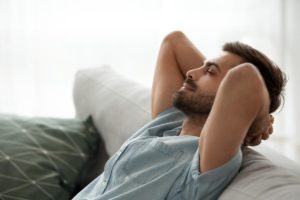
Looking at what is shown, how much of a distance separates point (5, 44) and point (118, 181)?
1564mm

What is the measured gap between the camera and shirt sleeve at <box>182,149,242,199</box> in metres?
1.36

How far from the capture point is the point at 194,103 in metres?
1.60

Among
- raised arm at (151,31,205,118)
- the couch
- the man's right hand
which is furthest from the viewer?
the couch

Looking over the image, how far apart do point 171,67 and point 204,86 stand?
360 mm

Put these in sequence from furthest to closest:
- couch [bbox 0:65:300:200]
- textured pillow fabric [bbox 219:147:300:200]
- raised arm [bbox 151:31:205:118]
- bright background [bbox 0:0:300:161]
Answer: bright background [bbox 0:0:300:161] < couch [bbox 0:65:300:200] < raised arm [bbox 151:31:205:118] < textured pillow fabric [bbox 219:147:300:200]

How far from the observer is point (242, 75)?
1.32 metres

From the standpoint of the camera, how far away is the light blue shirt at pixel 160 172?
1379mm

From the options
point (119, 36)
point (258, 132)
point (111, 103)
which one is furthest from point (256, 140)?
point (119, 36)

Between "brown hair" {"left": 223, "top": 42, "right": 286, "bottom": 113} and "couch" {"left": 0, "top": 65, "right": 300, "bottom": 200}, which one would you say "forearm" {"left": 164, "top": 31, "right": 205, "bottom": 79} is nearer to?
"couch" {"left": 0, "top": 65, "right": 300, "bottom": 200}

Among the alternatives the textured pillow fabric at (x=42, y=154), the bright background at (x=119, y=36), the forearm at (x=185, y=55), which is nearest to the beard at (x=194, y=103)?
the forearm at (x=185, y=55)

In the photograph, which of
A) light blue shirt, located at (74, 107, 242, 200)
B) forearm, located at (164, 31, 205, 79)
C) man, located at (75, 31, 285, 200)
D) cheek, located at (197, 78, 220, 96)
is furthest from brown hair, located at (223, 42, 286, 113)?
forearm, located at (164, 31, 205, 79)

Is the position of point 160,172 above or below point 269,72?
below

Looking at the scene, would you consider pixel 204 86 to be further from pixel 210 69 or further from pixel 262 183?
pixel 262 183

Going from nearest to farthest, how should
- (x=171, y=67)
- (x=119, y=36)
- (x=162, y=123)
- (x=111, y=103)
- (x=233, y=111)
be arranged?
1. (x=233, y=111)
2. (x=162, y=123)
3. (x=171, y=67)
4. (x=111, y=103)
5. (x=119, y=36)
